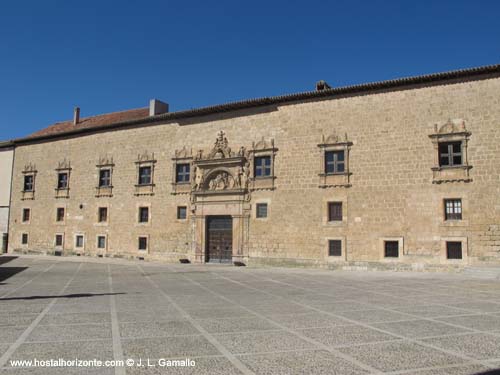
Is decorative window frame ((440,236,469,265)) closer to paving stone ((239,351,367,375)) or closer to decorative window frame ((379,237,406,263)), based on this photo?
decorative window frame ((379,237,406,263))

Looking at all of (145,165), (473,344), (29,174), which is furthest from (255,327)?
(29,174)

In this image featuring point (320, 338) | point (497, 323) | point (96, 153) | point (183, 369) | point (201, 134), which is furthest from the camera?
point (96, 153)

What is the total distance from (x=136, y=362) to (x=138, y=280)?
9540mm

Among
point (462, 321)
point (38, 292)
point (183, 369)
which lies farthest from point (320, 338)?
point (38, 292)

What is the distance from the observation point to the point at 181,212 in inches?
896

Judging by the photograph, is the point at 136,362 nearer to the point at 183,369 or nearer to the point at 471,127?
Answer: the point at 183,369

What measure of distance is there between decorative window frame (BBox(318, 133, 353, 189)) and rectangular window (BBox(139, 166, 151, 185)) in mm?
9918

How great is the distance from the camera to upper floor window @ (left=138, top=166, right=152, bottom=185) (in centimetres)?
2419

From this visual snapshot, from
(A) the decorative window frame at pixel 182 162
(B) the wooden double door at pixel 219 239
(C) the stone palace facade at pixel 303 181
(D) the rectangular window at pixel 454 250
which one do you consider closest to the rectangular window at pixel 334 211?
(C) the stone palace facade at pixel 303 181

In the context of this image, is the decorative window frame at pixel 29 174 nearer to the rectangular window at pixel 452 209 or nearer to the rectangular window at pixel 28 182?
the rectangular window at pixel 28 182

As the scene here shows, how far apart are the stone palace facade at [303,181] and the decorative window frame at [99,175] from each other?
0.08m

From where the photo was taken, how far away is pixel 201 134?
891 inches

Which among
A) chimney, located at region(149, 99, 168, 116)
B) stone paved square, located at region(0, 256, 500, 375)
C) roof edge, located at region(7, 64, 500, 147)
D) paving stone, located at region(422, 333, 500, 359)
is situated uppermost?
chimney, located at region(149, 99, 168, 116)

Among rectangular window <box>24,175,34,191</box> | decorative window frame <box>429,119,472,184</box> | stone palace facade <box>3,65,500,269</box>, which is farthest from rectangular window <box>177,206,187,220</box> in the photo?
rectangular window <box>24,175,34,191</box>
